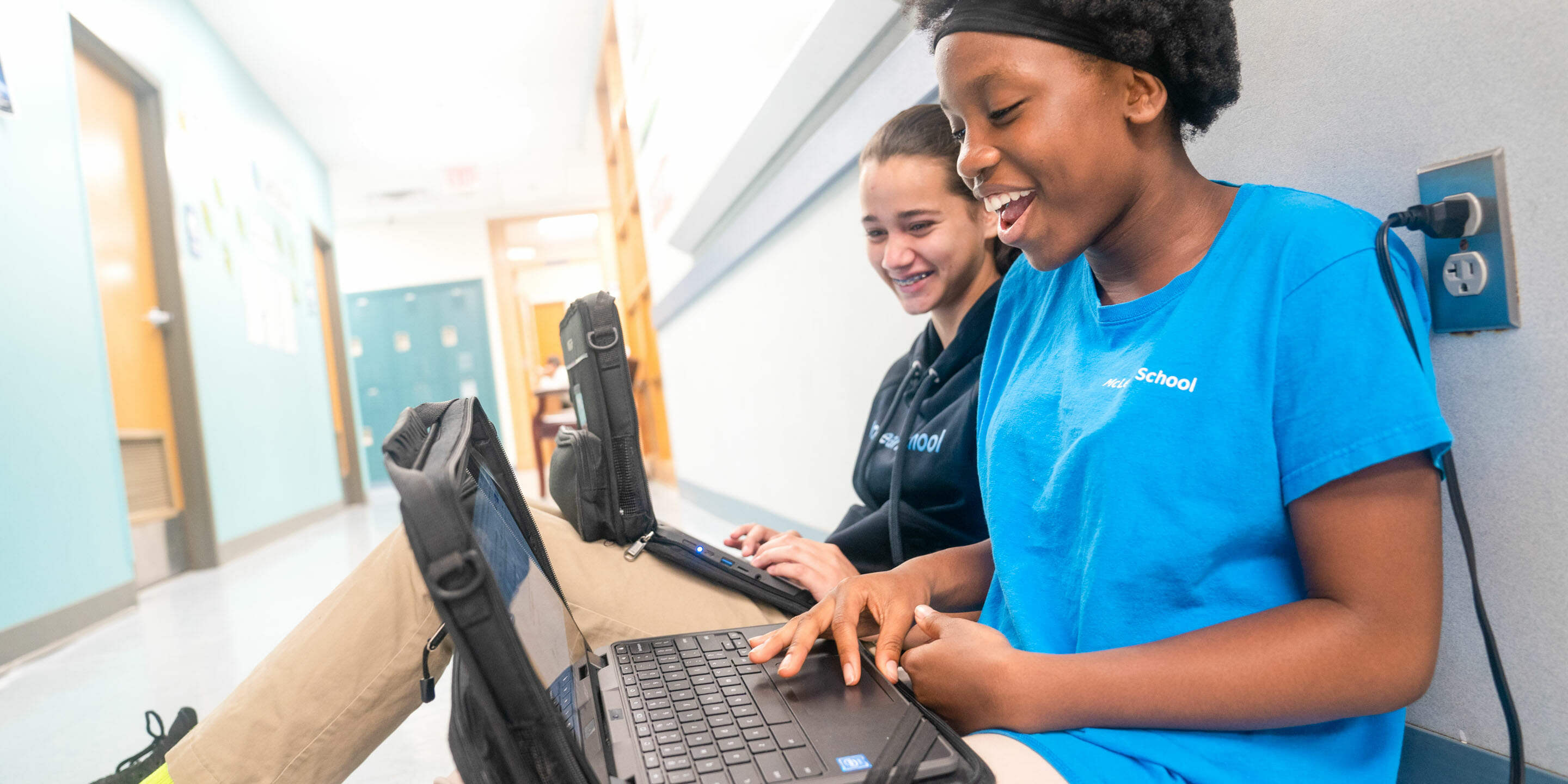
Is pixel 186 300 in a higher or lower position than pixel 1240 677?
higher

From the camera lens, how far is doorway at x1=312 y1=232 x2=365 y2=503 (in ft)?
24.6

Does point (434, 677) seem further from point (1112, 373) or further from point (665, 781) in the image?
point (1112, 373)

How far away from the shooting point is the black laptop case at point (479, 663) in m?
0.36

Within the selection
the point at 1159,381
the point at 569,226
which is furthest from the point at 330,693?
the point at 569,226

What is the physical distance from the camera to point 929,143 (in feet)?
3.82

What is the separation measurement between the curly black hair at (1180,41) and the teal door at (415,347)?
10340mm

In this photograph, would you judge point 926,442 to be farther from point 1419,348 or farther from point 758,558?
point 1419,348

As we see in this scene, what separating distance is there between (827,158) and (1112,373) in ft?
4.20

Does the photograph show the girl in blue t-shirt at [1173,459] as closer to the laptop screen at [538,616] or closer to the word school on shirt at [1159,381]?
the word school on shirt at [1159,381]

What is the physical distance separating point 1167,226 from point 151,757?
1319 millimetres

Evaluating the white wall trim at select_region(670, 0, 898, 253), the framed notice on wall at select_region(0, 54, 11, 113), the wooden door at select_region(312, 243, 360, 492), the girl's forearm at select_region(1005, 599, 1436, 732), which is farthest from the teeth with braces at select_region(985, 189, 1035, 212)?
the wooden door at select_region(312, 243, 360, 492)

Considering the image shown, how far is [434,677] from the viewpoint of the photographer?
836 millimetres

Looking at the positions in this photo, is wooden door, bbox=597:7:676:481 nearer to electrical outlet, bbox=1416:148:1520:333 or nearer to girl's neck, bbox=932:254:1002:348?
girl's neck, bbox=932:254:1002:348

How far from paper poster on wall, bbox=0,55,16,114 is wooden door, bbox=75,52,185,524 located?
80cm
